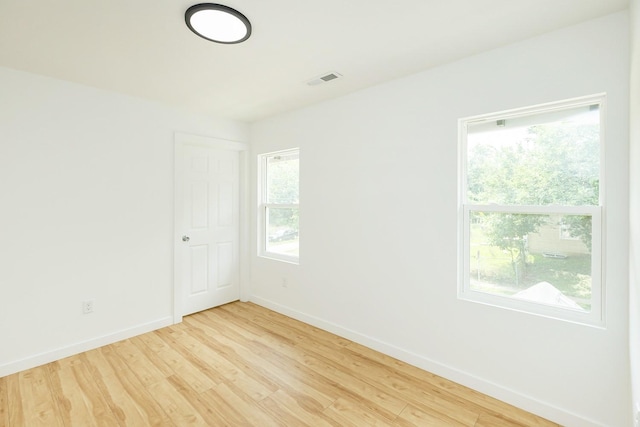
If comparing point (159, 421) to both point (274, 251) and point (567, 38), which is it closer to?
point (274, 251)

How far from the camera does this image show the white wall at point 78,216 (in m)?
2.34

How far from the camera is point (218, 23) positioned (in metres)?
1.70

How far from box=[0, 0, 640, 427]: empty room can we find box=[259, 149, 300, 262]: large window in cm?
24

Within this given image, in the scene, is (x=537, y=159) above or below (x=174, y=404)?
above

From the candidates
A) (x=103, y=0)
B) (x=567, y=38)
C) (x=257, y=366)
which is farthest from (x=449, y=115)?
(x=257, y=366)

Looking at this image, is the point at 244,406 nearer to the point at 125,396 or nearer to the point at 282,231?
the point at 125,396

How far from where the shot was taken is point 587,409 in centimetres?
171

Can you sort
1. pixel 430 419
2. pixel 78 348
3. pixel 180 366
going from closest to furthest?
pixel 430 419, pixel 180 366, pixel 78 348

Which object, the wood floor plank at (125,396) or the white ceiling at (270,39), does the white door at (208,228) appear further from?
the white ceiling at (270,39)

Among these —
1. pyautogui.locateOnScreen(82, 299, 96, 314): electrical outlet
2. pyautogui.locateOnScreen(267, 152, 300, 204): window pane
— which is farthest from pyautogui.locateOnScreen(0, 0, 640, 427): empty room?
pyautogui.locateOnScreen(267, 152, 300, 204): window pane

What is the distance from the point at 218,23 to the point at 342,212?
6.15 ft

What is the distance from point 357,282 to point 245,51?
219 cm

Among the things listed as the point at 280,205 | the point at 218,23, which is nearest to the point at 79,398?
the point at 280,205

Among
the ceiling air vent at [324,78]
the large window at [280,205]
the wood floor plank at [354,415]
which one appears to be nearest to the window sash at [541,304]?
the wood floor plank at [354,415]
